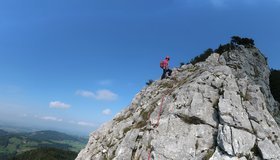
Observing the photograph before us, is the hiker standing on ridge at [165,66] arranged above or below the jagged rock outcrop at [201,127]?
above

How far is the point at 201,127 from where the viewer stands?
27328 millimetres

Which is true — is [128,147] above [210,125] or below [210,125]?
below

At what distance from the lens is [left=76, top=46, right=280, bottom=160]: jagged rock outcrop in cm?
2477

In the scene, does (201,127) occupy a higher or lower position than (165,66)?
lower

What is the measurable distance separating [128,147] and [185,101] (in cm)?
930

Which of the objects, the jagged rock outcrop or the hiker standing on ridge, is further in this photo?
the hiker standing on ridge

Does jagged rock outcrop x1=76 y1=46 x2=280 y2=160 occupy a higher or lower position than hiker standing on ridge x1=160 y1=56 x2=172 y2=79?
lower

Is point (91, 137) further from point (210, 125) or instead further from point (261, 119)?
point (261, 119)

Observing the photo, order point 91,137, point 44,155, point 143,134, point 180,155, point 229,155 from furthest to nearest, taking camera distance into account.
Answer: point 44,155, point 91,137, point 143,134, point 180,155, point 229,155

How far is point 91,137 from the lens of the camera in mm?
40125

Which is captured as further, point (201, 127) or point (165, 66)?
point (165, 66)

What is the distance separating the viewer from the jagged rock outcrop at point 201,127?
2477cm

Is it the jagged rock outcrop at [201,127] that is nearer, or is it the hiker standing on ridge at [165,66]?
the jagged rock outcrop at [201,127]

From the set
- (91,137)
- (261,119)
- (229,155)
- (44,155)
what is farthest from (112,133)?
(44,155)
